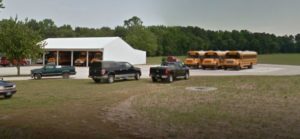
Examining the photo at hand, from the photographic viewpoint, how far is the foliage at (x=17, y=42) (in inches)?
1609

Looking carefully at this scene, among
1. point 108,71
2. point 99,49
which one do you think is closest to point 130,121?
point 108,71

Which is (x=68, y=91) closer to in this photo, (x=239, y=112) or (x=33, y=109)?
(x=33, y=109)

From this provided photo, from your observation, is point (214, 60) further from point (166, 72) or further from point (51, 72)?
point (51, 72)

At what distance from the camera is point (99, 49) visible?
61.4 m

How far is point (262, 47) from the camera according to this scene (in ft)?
504

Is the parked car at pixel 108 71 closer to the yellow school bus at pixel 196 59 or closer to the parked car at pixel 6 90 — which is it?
the parked car at pixel 6 90

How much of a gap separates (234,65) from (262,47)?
10742cm

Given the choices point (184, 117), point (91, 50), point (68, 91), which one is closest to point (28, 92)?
point (68, 91)

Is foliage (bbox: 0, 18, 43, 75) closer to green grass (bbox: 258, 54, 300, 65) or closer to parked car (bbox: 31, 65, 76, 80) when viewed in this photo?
parked car (bbox: 31, 65, 76, 80)

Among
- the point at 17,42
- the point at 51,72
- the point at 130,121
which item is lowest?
the point at 130,121

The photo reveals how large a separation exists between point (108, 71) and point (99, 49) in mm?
29341

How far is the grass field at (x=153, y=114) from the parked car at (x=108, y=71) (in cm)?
633

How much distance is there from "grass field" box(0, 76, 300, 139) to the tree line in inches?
3678

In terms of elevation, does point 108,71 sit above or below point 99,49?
below
